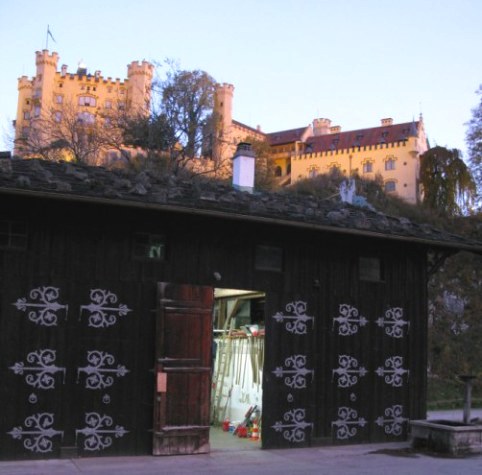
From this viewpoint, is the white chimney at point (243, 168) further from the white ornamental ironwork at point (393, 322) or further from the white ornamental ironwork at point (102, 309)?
the white ornamental ironwork at point (102, 309)

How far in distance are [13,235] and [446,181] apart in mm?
50789

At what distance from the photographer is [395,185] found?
7900 cm

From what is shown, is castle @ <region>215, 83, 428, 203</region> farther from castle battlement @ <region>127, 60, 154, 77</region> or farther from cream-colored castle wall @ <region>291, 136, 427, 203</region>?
castle battlement @ <region>127, 60, 154, 77</region>

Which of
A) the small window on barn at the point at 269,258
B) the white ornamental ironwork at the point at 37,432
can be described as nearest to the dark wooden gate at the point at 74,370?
the white ornamental ironwork at the point at 37,432

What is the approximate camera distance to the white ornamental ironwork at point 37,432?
9.79 m

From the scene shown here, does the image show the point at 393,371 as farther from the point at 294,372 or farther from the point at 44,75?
the point at 44,75

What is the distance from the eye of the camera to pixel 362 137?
8562cm

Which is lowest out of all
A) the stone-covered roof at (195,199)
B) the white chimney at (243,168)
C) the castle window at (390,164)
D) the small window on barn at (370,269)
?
the small window on barn at (370,269)

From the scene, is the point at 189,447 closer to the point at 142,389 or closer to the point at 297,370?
the point at 142,389

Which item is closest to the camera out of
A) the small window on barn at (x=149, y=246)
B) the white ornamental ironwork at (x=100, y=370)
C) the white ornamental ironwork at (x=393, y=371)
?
the white ornamental ironwork at (x=100, y=370)

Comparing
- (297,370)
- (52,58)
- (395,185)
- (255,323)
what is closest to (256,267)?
(297,370)

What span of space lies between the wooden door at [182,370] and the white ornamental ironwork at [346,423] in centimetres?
279

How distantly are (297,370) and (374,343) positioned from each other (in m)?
1.86

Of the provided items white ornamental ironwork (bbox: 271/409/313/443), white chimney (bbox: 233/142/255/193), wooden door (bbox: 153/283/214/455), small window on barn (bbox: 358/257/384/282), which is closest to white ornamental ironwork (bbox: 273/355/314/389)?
white ornamental ironwork (bbox: 271/409/313/443)
